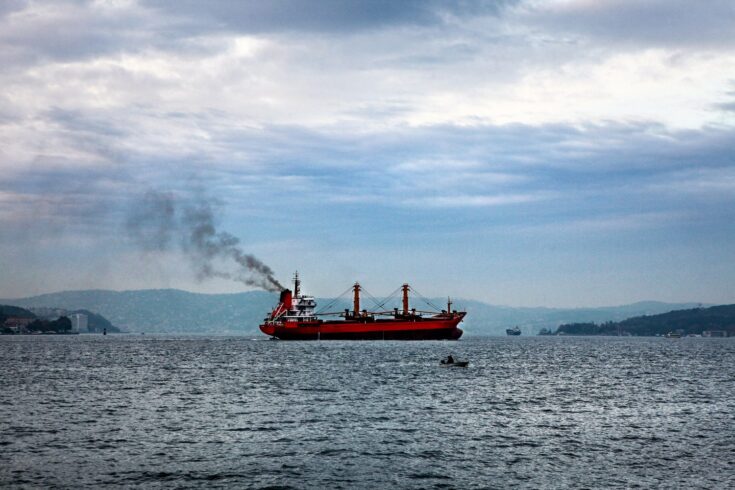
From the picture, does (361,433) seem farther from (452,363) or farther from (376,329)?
(376,329)

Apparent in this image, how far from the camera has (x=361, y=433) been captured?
45.9 m

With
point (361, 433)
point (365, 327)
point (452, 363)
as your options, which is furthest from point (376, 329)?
point (361, 433)

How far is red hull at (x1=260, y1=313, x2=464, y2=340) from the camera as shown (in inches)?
7579

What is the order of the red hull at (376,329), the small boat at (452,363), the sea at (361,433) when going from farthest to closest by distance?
the red hull at (376,329), the small boat at (452,363), the sea at (361,433)

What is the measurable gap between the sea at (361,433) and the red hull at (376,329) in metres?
107

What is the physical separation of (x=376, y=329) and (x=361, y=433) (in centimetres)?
14903

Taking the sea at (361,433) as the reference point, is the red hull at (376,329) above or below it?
above

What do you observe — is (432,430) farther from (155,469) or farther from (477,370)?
(477,370)

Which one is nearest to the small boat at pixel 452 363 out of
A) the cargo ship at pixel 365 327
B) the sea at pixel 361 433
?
the sea at pixel 361 433

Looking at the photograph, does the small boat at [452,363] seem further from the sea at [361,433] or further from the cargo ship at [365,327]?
the cargo ship at [365,327]

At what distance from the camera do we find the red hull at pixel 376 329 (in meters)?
192

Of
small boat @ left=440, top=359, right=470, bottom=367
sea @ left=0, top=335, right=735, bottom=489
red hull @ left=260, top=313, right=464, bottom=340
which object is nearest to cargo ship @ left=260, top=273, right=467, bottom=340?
red hull @ left=260, top=313, right=464, bottom=340

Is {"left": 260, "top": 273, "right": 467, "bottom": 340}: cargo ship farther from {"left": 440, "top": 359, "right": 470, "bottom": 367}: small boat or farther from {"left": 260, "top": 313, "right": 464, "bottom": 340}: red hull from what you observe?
{"left": 440, "top": 359, "right": 470, "bottom": 367}: small boat

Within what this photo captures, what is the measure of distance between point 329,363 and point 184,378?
29805 mm
